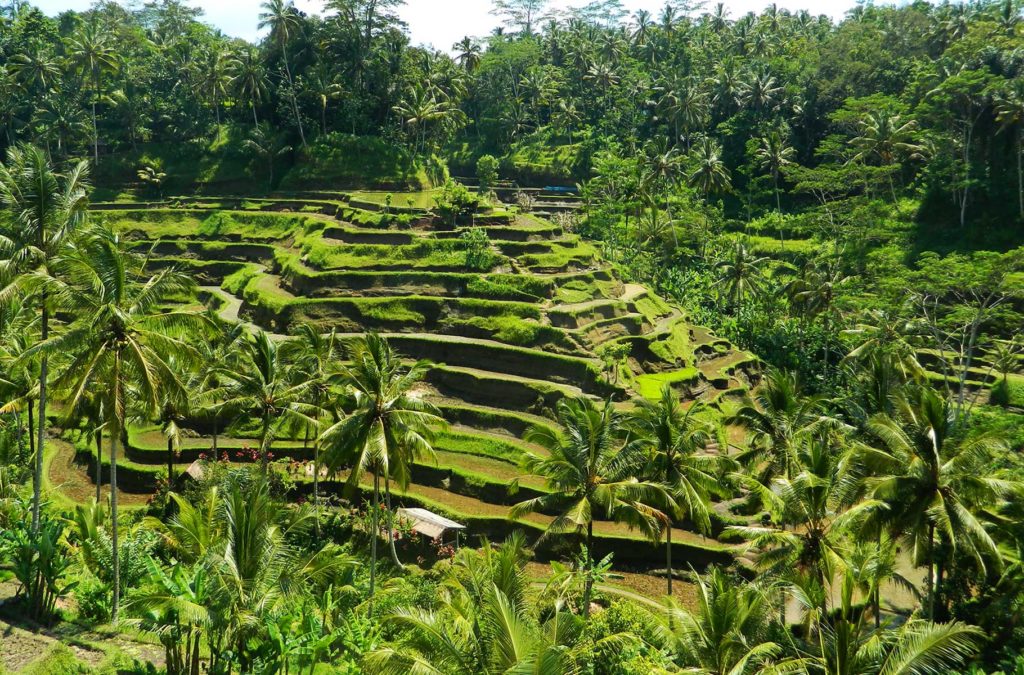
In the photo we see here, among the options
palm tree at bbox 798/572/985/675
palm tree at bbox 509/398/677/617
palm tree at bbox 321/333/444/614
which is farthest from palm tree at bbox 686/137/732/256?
palm tree at bbox 798/572/985/675

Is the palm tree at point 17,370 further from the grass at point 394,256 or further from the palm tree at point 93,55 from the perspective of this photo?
the palm tree at point 93,55

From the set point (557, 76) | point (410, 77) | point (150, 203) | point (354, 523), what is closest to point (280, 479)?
point (354, 523)

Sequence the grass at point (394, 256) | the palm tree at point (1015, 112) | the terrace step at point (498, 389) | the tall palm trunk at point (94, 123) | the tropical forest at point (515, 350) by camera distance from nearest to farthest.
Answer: the tropical forest at point (515, 350)
the terrace step at point (498, 389)
the grass at point (394, 256)
the palm tree at point (1015, 112)
the tall palm trunk at point (94, 123)

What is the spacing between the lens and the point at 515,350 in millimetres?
46094

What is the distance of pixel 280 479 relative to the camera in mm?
35781

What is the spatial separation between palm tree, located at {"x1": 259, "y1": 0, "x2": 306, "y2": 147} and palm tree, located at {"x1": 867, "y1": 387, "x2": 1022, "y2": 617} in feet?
220

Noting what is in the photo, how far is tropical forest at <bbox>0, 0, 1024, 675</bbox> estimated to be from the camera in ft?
65.4

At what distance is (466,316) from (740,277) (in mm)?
25155

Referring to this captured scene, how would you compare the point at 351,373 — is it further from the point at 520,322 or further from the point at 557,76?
the point at 557,76

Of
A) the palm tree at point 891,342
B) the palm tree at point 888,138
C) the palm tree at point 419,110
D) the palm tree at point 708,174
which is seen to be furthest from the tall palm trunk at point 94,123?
the palm tree at point 891,342

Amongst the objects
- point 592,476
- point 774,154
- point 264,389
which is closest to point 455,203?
point 264,389

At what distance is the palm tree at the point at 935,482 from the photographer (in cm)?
2006

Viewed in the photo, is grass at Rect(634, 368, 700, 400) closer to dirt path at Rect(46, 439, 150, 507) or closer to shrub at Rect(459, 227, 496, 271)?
shrub at Rect(459, 227, 496, 271)

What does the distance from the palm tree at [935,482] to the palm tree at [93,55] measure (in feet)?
246
